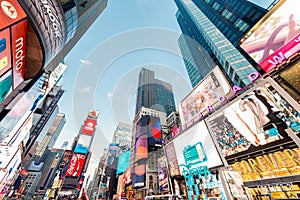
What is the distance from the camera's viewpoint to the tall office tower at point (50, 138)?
8500 centimetres

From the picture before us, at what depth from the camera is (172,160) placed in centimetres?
1263

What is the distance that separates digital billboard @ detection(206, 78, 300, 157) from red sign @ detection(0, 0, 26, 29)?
16.1m

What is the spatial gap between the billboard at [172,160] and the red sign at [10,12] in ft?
54.7

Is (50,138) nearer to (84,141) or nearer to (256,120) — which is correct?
(84,141)

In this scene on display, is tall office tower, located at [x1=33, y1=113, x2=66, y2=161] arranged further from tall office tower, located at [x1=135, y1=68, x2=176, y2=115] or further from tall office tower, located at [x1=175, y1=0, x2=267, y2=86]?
tall office tower, located at [x1=175, y1=0, x2=267, y2=86]

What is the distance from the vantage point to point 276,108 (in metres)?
5.78

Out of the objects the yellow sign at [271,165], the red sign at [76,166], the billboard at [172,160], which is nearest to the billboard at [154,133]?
the red sign at [76,166]

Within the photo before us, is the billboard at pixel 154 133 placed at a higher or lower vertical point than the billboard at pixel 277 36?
higher

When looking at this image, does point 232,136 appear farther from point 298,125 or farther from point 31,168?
point 31,168

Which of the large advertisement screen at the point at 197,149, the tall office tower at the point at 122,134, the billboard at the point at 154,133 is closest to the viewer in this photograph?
the large advertisement screen at the point at 197,149

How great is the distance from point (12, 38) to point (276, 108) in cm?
1805

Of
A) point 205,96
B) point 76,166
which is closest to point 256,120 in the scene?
point 205,96

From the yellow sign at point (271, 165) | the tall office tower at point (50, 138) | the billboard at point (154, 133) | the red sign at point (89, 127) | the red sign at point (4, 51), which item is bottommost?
the yellow sign at point (271, 165)

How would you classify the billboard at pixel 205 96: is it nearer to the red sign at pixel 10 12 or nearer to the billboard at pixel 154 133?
the red sign at pixel 10 12
